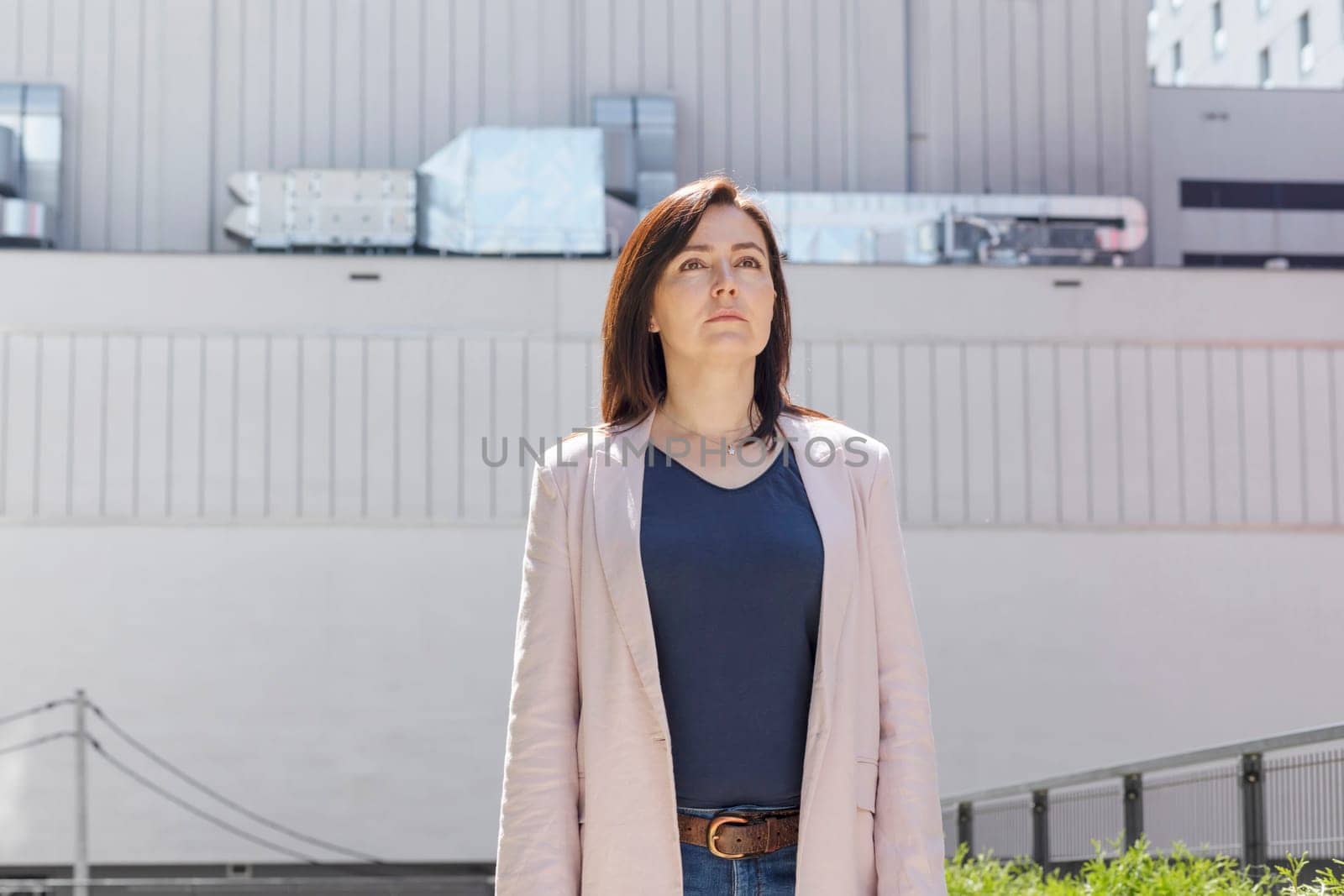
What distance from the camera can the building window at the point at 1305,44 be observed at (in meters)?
22.8

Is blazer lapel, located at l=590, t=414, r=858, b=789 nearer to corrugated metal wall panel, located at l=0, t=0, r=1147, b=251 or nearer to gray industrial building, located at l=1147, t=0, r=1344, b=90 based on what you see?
corrugated metal wall panel, located at l=0, t=0, r=1147, b=251

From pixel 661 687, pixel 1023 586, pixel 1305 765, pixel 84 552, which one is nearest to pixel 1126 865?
pixel 1305 765

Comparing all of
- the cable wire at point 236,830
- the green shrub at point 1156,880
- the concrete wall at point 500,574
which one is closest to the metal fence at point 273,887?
the cable wire at point 236,830

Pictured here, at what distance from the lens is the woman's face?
6.06 ft

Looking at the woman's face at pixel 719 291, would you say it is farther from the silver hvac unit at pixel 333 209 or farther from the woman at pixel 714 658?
the silver hvac unit at pixel 333 209

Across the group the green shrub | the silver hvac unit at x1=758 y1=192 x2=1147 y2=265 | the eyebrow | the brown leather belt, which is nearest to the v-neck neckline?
the eyebrow

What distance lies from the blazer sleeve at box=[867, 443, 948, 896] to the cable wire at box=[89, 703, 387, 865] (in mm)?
10901

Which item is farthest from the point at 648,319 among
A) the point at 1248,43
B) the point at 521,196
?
the point at 1248,43

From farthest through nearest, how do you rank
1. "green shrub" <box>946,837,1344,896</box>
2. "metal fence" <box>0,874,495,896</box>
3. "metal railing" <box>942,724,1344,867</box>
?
"metal fence" <box>0,874,495,896</box>, "metal railing" <box>942,724,1344,867</box>, "green shrub" <box>946,837,1344,896</box>

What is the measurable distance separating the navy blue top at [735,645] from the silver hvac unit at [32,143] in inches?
513

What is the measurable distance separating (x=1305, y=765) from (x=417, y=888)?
27.9 feet

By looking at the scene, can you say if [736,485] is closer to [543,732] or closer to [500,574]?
[543,732]

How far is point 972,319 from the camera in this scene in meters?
12.4

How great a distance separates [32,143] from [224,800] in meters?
5.91
